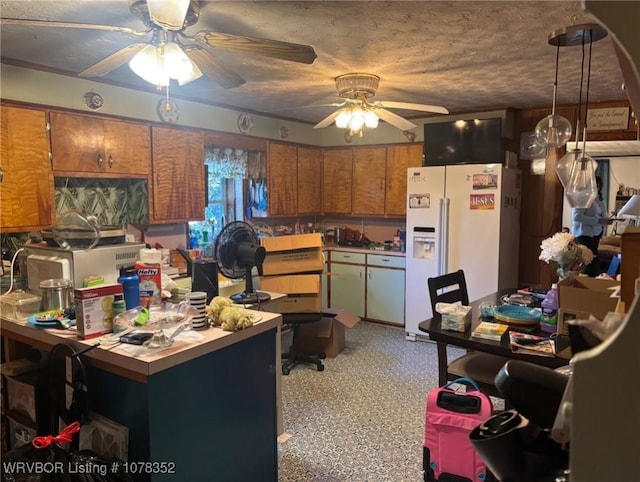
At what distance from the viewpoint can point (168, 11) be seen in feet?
5.66

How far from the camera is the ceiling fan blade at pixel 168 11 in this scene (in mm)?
1690

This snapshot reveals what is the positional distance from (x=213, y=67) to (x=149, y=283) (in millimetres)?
1092

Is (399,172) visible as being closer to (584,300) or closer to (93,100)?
(93,100)

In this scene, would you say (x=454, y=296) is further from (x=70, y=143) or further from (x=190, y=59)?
A: (x=70, y=143)

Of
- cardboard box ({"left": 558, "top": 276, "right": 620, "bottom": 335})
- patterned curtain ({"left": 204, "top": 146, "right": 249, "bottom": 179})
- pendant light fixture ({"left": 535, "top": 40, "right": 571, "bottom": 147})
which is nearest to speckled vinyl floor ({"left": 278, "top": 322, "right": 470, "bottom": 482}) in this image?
cardboard box ({"left": 558, "top": 276, "right": 620, "bottom": 335})

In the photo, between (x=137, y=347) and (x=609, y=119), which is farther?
(x=609, y=119)

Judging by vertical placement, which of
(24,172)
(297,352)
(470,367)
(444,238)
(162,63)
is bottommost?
(297,352)

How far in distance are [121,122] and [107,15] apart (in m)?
1.42

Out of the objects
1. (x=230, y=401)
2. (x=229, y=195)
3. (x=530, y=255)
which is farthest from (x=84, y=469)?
(x=530, y=255)

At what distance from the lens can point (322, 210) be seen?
5.75m

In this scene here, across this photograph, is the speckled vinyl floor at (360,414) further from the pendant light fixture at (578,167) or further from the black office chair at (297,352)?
the pendant light fixture at (578,167)

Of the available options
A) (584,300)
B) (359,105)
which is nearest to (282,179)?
(359,105)

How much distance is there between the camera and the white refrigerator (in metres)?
4.30

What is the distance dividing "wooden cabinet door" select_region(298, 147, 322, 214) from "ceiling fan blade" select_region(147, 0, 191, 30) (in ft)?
11.7
